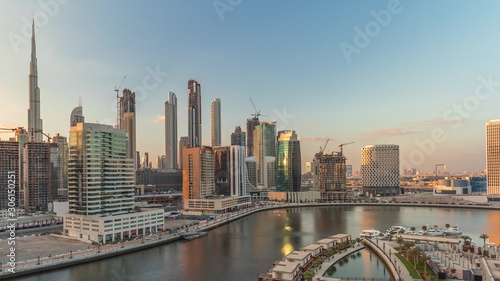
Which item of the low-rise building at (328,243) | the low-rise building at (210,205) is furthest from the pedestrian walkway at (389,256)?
the low-rise building at (210,205)

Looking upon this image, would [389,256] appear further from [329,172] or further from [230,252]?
[329,172]

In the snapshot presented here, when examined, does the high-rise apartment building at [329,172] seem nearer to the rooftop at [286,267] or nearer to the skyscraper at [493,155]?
the skyscraper at [493,155]

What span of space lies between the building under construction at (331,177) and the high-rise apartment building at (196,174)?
47.9 m

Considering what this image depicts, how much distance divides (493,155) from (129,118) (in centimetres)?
15623

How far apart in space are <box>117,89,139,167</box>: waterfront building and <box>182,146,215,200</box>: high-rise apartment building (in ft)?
319

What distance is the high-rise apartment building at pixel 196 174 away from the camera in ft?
284

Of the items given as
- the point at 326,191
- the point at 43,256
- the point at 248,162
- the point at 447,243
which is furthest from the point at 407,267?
the point at 248,162

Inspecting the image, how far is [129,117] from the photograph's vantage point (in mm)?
182750

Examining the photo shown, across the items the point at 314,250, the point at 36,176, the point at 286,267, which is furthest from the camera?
the point at 36,176

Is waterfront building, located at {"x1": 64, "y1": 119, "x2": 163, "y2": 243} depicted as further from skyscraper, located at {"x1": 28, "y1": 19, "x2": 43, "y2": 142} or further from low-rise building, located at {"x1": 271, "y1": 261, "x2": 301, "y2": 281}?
skyscraper, located at {"x1": 28, "y1": 19, "x2": 43, "y2": 142}

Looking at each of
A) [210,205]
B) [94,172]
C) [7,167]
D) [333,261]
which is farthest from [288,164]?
[333,261]

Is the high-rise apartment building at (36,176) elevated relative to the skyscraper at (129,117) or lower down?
lower down

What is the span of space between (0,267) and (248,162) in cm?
13677

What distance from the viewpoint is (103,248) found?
4244 cm
